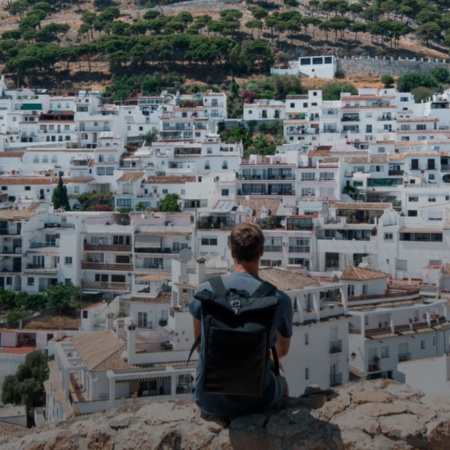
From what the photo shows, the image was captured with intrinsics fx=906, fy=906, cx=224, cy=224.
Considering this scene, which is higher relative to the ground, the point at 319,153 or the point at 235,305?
the point at 319,153

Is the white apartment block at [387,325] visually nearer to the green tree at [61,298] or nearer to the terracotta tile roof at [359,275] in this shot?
the terracotta tile roof at [359,275]

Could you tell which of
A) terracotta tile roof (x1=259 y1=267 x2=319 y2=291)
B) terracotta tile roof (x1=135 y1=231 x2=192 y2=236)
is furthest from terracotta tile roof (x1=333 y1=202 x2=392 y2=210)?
terracotta tile roof (x1=259 y1=267 x2=319 y2=291)

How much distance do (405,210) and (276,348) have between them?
28558mm

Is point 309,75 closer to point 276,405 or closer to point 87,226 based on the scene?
point 87,226

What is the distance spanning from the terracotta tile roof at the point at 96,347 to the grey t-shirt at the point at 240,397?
1160 centimetres

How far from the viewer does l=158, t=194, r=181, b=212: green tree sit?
34.5 metres

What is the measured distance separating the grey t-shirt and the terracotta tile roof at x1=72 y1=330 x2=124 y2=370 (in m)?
11.6

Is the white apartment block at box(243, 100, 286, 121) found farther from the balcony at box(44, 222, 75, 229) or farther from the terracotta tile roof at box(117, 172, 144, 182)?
the balcony at box(44, 222, 75, 229)

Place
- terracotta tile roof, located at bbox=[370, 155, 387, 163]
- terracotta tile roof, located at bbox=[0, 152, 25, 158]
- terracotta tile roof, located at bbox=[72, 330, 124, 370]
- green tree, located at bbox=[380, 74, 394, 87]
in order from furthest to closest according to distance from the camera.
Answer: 1. green tree, located at bbox=[380, 74, 394, 87]
2. terracotta tile roof, located at bbox=[0, 152, 25, 158]
3. terracotta tile roof, located at bbox=[370, 155, 387, 163]
4. terracotta tile roof, located at bbox=[72, 330, 124, 370]

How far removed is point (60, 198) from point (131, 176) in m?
3.54

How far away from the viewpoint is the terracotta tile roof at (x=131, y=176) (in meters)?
38.3

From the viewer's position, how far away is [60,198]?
36625mm

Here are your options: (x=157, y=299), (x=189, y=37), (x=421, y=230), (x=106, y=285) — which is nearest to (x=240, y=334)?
(x=157, y=299)

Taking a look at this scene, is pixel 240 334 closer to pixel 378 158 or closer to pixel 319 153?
pixel 378 158
